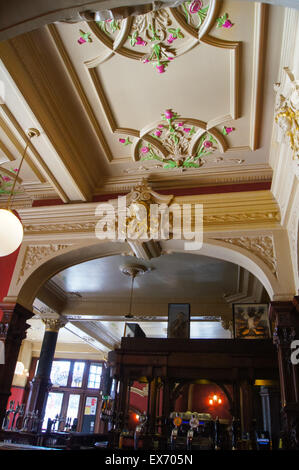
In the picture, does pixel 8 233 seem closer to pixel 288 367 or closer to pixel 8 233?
pixel 8 233

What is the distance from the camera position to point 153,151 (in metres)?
4.54

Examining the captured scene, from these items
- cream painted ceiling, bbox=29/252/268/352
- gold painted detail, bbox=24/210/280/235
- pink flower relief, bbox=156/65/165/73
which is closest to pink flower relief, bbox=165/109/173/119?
pink flower relief, bbox=156/65/165/73

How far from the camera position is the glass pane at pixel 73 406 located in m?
15.2

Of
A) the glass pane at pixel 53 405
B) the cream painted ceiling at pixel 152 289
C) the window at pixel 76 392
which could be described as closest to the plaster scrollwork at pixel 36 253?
the cream painted ceiling at pixel 152 289

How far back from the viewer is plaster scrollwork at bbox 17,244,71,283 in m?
4.90

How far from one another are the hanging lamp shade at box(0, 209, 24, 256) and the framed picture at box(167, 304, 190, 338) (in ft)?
14.2

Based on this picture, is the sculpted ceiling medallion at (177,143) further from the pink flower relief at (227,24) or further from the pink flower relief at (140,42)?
the pink flower relief at (227,24)

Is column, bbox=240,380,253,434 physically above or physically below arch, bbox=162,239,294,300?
below

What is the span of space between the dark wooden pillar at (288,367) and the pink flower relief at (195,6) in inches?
113

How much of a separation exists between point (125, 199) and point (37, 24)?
315 centimetres

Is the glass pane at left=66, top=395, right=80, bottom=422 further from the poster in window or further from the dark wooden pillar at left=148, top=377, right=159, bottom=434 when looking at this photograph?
the dark wooden pillar at left=148, top=377, right=159, bottom=434

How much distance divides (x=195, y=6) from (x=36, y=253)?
11.8ft

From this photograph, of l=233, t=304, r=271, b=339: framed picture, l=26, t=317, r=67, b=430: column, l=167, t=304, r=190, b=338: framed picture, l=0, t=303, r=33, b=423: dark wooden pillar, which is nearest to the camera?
l=0, t=303, r=33, b=423: dark wooden pillar

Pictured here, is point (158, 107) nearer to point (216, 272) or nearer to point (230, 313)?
point (216, 272)
